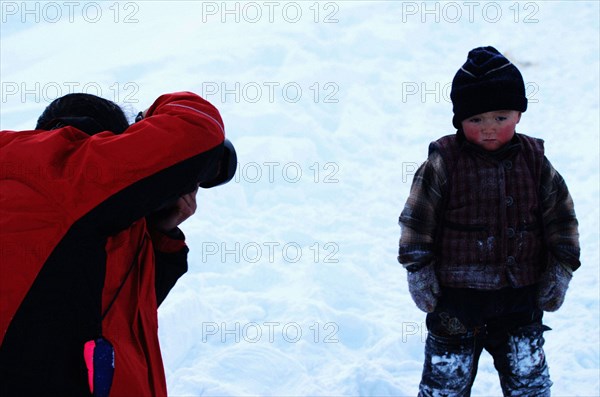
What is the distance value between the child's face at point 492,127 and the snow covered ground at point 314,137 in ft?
4.62

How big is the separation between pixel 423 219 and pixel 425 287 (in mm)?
258

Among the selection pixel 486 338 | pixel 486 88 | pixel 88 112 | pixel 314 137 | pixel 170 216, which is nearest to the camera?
pixel 88 112

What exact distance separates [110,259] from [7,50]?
1061 cm

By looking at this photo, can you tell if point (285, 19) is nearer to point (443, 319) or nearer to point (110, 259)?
point (443, 319)

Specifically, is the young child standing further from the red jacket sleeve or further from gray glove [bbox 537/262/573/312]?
the red jacket sleeve

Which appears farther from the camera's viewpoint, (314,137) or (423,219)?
(314,137)

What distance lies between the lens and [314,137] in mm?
7551

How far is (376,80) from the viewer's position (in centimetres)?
893

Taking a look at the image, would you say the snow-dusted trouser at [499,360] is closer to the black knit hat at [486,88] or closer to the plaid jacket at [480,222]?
the plaid jacket at [480,222]

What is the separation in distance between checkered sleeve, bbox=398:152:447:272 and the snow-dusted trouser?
341 mm

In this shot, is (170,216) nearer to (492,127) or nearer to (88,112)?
(88,112)

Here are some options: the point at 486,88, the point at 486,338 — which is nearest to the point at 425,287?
the point at 486,338

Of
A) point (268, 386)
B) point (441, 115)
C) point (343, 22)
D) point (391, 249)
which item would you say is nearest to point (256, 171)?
point (391, 249)

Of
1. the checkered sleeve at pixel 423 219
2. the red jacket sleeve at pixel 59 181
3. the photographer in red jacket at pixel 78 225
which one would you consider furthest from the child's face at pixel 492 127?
the red jacket sleeve at pixel 59 181
